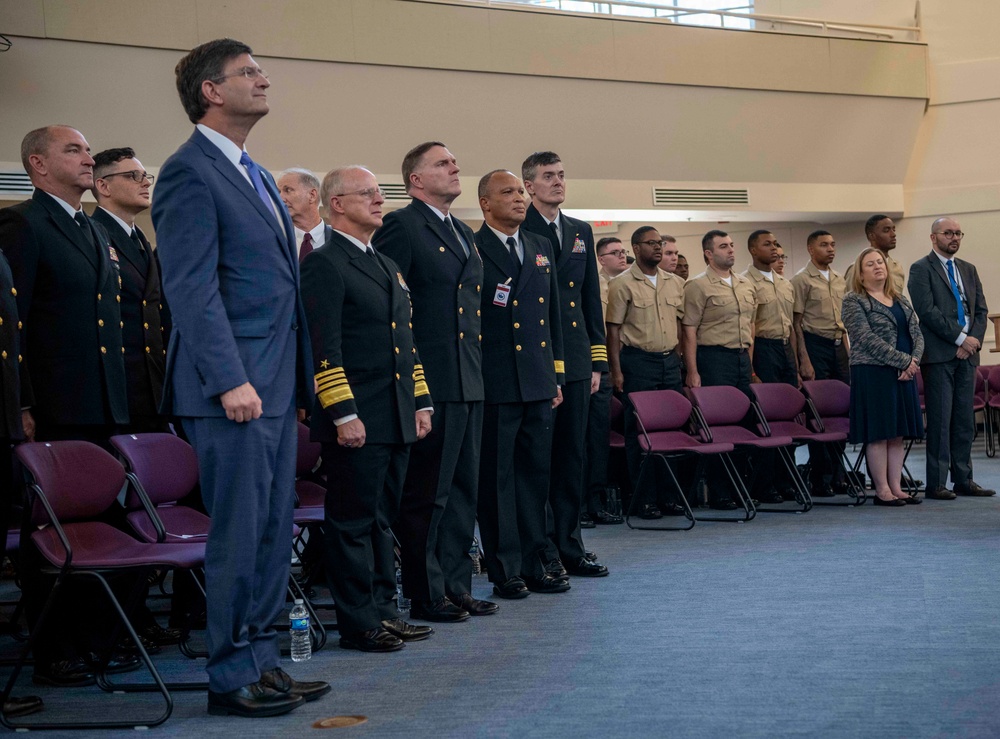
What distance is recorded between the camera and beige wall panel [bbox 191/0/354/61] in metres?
9.06

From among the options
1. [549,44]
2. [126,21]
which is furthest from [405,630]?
[549,44]

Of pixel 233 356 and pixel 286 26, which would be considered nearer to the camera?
pixel 233 356

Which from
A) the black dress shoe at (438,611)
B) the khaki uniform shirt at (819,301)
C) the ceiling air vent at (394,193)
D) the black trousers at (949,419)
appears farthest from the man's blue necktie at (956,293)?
the ceiling air vent at (394,193)

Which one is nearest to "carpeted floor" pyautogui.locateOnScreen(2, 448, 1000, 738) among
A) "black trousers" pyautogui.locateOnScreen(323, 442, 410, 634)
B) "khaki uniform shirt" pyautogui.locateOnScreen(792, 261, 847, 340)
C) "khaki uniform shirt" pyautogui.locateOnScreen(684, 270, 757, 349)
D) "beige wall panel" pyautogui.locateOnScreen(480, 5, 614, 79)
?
"black trousers" pyautogui.locateOnScreen(323, 442, 410, 634)

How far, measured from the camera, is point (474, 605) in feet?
13.8

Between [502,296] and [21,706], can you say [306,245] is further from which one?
[21,706]

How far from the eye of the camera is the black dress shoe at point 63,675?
336 cm


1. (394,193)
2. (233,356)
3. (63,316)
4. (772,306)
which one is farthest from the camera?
(394,193)

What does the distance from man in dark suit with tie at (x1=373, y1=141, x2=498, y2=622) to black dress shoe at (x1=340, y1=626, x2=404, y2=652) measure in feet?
1.39

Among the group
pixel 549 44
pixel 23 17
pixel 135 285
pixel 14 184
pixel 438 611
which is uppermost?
pixel 549 44

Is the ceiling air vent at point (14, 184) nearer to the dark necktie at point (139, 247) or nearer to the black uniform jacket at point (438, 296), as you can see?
the dark necktie at point (139, 247)

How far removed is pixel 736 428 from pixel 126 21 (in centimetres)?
561

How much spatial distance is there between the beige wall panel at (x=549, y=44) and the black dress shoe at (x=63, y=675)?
788 cm

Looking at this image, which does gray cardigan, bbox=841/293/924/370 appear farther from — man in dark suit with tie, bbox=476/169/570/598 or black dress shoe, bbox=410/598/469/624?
black dress shoe, bbox=410/598/469/624
